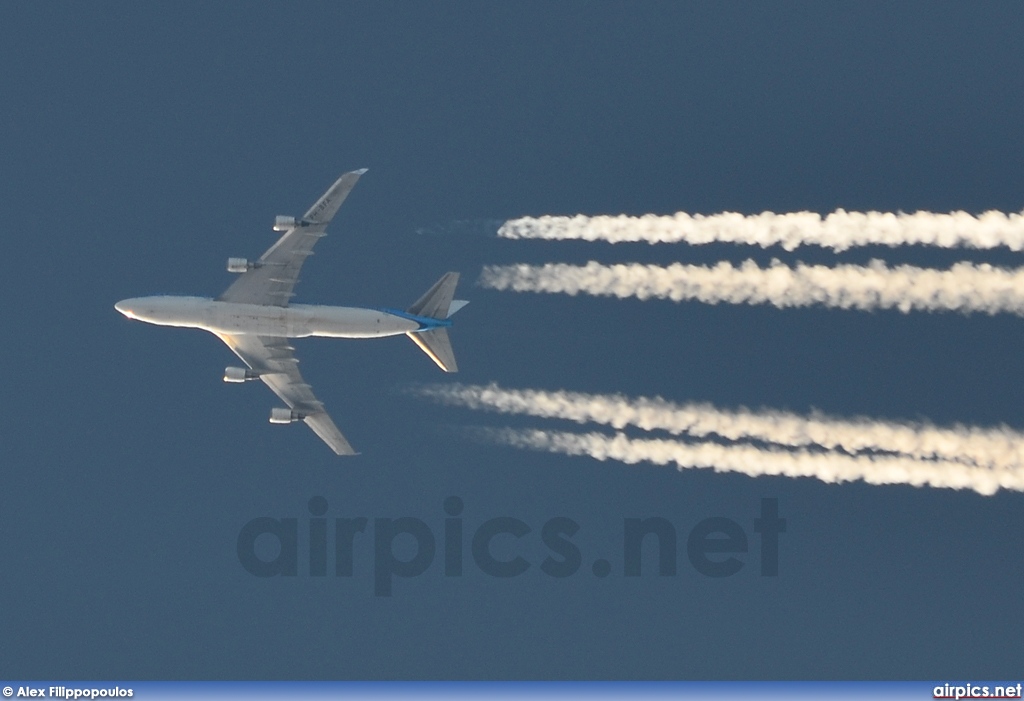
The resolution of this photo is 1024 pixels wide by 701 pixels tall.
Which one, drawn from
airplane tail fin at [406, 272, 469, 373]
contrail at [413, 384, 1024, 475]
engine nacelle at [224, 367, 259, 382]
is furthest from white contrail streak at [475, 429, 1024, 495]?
engine nacelle at [224, 367, 259, 382]

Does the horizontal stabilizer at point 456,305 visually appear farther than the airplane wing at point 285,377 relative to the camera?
No

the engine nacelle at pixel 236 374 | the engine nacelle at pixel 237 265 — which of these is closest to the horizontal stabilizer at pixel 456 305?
the engine nacelle at pixel 237 265

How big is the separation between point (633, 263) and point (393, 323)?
10.3m

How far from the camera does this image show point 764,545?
2542 inches

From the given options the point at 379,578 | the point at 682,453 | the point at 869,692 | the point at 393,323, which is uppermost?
the point at 393,323

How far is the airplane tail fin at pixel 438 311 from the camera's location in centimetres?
6012

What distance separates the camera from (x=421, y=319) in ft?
195

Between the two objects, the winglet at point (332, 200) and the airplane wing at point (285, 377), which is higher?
the winglet at point (332, 200)

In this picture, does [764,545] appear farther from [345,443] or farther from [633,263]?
[345,443]

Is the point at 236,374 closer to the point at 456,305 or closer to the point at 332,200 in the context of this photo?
the point at 332,200

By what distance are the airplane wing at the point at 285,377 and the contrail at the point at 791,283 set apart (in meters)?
8.87

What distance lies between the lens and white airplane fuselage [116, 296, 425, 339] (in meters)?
58.8

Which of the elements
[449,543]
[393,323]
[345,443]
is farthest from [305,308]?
[449,543]

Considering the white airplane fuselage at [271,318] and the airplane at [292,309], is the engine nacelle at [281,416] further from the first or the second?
the white airplane fuselage at [271,318]
